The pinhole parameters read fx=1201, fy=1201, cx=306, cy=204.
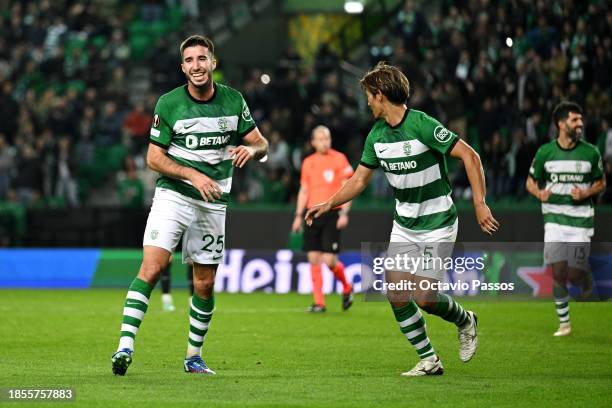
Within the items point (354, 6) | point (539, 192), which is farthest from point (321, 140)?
point (354, 6)

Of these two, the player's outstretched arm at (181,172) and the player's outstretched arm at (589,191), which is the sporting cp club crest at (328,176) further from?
the player's outstretched arm at (181,172)

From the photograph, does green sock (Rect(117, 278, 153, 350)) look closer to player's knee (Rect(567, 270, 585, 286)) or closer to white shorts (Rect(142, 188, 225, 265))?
white shorts (Rect(142, 188, 225, 265))

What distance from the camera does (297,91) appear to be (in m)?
25.4

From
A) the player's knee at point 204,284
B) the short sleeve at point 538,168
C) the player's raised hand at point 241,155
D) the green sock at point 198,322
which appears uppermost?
the player's raised hand at point 241,155

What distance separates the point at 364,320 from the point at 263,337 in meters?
2.62

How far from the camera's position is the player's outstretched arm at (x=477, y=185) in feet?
28.7

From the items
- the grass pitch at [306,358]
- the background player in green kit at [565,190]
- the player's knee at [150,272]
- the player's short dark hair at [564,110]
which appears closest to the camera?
the grass pitch at [306,358]

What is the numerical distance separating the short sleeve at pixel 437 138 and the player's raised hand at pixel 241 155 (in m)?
1.31

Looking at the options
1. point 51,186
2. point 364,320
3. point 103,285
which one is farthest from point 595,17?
point 51,186

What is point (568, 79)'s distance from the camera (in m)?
20.7

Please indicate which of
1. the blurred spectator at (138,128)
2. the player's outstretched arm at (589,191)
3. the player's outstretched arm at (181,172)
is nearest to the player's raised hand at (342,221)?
the player's outstretched arm at (589,191)

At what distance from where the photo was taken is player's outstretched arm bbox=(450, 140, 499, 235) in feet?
28.7

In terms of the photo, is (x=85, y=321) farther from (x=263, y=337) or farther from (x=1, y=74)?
(x=1, y=74)

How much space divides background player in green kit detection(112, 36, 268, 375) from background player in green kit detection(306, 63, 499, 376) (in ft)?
2.72
